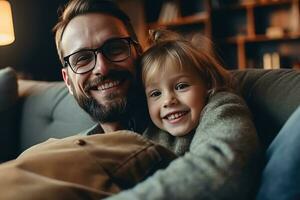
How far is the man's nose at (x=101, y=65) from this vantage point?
4.31 feet

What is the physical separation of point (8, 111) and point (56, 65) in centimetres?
194

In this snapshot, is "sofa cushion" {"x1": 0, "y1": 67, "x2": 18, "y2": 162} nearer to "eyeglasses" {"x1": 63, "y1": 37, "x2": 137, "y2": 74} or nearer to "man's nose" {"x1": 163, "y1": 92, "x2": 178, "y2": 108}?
"eyeglasses" {"x1": 63, "y1": 37, "x2": 137, "y2": 74}

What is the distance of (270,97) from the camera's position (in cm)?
113

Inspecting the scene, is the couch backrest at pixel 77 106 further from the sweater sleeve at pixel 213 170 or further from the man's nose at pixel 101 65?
the man's nose at pixel 101 65

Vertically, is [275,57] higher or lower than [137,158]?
lower

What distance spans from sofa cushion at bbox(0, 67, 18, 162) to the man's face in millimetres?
927

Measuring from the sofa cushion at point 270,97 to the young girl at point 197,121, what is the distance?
77mm

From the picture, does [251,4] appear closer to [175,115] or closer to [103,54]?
[103,54]

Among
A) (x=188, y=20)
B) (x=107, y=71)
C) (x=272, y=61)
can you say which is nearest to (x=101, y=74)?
(x=107, y=71)

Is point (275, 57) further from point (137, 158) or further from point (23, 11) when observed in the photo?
point (137, 158)

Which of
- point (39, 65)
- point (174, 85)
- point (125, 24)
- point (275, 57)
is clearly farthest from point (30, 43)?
point (174, 85)

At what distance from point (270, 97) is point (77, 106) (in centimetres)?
100

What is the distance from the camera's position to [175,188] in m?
0.66

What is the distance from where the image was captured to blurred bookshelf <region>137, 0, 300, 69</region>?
397 cm
